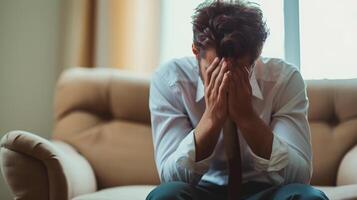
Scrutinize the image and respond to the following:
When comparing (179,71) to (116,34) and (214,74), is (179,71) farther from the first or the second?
(116,34)

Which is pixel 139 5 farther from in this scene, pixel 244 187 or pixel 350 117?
pixel 244 187

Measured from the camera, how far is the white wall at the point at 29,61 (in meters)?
2.34

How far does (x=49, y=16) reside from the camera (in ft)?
7.86

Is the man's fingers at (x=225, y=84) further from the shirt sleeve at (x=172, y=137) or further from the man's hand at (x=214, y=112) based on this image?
the shirt sleeve at (x=172, y=137)

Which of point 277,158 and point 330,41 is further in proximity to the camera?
point 330,41

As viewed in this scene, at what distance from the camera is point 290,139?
1164 mm

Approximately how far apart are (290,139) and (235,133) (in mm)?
177

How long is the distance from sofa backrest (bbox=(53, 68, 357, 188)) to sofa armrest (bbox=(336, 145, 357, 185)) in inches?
2.2

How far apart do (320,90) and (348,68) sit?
0.41m

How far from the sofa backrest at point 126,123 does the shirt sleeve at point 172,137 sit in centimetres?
62

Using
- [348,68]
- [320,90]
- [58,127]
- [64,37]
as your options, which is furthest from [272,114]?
[64,37]

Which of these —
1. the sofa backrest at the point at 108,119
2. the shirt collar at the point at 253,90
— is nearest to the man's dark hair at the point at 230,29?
the shirt collar at the point at 253,90

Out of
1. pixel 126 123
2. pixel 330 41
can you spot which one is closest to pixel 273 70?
pixel 126 123

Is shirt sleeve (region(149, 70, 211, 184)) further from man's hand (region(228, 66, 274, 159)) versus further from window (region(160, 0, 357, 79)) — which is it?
window (region(160, 0, 357, 79))
